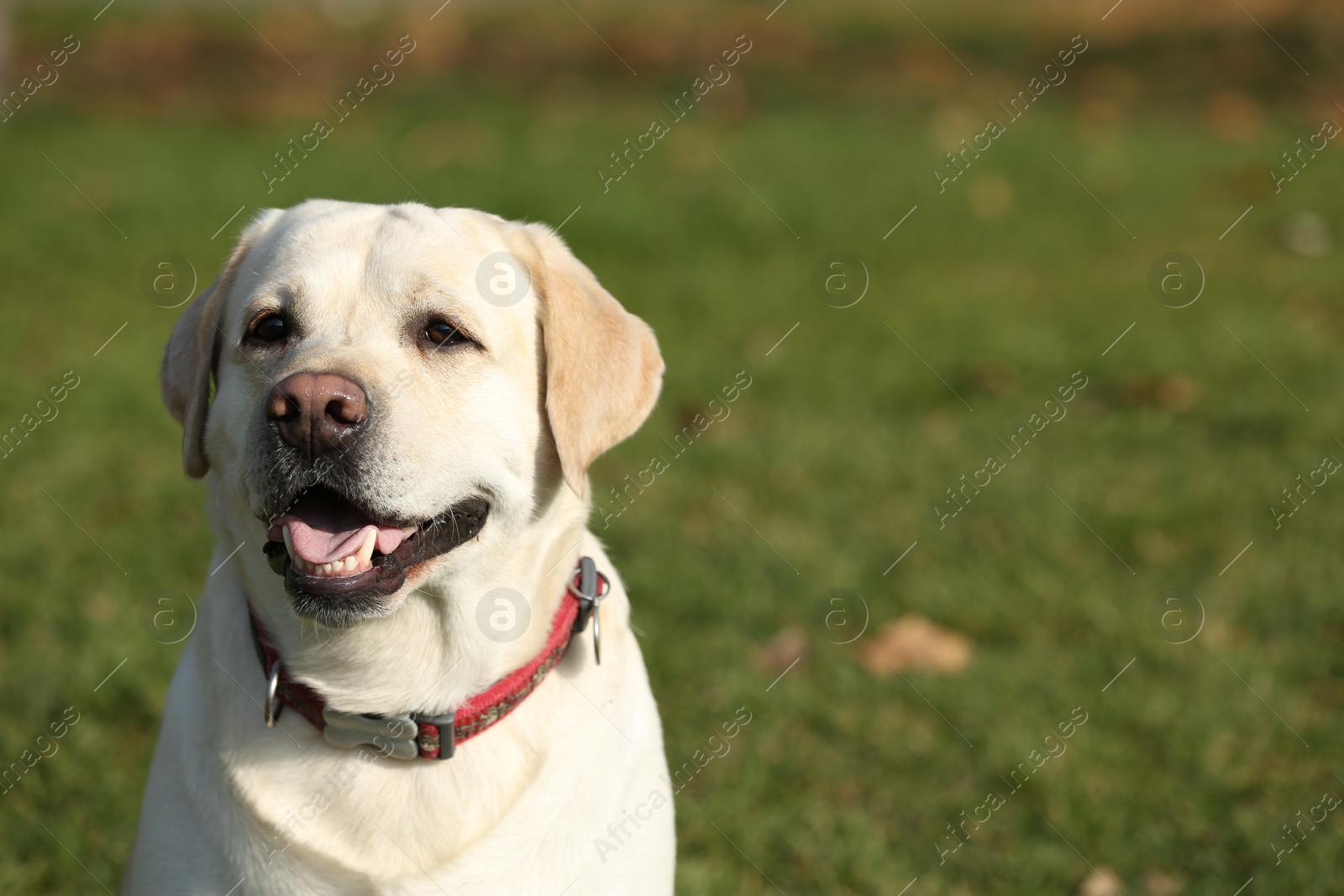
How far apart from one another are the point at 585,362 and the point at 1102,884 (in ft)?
6.86

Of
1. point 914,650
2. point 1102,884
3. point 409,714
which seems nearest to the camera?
point 409,714

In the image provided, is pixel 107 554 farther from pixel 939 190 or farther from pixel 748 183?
pixel 939 190

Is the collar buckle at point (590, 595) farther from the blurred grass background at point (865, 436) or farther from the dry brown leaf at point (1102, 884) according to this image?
the dry brown leaf at point (1102, 884)

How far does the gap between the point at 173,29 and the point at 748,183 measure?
9.36 metres

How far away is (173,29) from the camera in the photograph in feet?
50.8


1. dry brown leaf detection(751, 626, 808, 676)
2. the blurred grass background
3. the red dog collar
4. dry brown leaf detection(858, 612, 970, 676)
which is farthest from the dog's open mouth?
dry brown leaf detection(858, 612, 970, 676)

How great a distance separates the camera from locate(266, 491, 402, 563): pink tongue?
2.58 meters

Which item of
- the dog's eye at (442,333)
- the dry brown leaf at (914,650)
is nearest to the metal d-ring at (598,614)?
the dog's eye at (442,333)

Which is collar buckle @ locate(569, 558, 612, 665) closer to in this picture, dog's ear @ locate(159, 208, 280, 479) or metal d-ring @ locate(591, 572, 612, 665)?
metal d-ring @ locate(591, 572, 612, 665)

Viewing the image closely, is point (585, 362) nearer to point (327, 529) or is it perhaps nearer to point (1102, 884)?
point (327, 529)

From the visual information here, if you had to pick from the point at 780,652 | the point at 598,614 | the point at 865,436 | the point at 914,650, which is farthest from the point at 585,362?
the point at 865,436

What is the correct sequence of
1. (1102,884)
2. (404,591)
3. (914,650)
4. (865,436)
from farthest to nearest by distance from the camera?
(865,436)
(914,650)
(1102,884)
(404,591)

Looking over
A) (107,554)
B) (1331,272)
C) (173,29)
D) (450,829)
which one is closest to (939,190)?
(1331,272)

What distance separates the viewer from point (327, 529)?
Answer: 2652 millimetres
